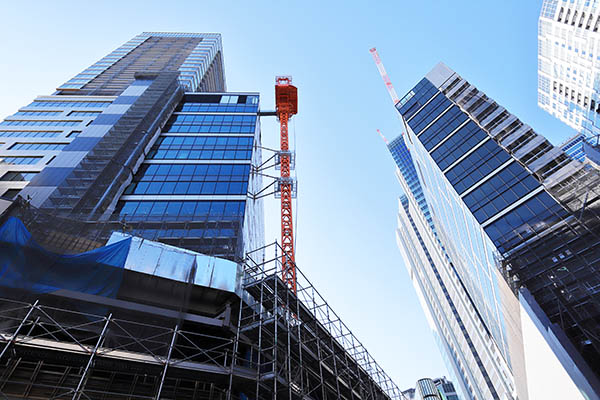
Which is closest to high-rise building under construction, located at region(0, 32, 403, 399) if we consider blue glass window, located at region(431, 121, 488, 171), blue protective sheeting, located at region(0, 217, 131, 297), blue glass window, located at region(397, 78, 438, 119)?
blue protective sheeting, located at region(0, 217, 131, 297)

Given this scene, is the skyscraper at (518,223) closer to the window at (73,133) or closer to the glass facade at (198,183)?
the glass facade at (198,183)

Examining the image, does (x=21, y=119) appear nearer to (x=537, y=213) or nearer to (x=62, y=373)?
(x=62, y=373)

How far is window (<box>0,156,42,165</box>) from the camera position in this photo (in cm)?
2906

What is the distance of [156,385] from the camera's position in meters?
11.9

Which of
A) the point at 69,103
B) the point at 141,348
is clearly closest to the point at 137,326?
the point at 141,348

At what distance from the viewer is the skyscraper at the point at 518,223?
19938 mm

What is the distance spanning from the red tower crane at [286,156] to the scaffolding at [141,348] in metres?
11.2

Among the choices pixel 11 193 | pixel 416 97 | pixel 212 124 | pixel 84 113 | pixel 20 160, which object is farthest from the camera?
pixel 416 97

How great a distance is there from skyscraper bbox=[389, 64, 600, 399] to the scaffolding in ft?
47.7

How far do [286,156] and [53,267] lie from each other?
33.4m

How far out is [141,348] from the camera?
12719 millimetres

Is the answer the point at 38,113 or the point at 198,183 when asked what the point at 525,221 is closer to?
the point at 198,183

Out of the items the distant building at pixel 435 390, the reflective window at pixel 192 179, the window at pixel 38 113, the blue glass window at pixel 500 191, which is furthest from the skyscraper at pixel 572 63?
the distant building at pixel 435 390

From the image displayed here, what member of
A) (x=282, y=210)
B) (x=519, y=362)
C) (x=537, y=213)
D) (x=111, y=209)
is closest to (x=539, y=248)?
(x=537, y=213)
